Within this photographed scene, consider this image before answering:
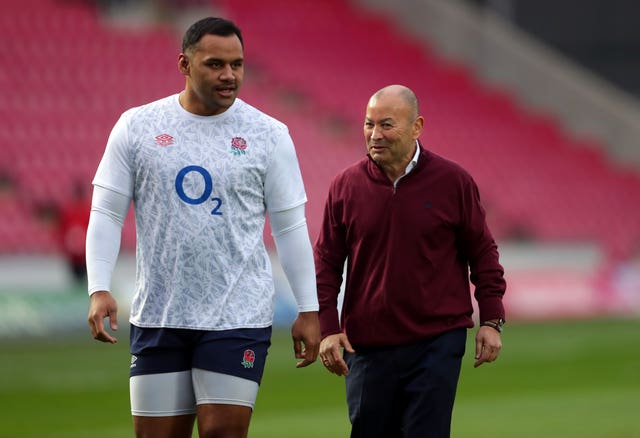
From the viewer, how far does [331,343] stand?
6199 mm

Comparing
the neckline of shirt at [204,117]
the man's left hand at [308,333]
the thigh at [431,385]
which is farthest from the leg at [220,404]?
the neckline of shirt at [204,117]

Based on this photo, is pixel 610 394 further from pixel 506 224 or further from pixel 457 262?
pixel 506 224

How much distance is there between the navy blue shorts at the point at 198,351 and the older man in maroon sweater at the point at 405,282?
2.08 feet

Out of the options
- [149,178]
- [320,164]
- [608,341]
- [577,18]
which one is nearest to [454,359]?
[149,178]

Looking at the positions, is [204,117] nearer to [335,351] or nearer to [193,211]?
[193,211]

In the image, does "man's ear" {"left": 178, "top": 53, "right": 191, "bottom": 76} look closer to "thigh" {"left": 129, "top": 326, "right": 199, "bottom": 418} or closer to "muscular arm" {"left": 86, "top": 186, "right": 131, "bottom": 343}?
"muscular arm" {"left": 86, "top": 186, "right": 131, "bottom": 343}

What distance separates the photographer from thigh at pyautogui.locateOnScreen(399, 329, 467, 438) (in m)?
6.13

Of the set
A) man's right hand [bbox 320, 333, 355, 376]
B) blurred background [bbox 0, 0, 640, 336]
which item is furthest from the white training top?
blurred background [bbox 0, 0, 640, 336]

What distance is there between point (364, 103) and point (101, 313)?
22317 millimetres

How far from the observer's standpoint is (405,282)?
244 inches

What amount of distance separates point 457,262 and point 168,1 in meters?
20.8

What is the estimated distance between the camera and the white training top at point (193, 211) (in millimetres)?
5594

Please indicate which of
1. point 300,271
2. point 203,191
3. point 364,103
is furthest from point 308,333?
point 364,103

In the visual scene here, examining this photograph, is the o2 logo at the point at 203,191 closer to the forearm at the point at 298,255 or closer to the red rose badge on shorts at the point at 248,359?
the forearm at the point at 298,255
